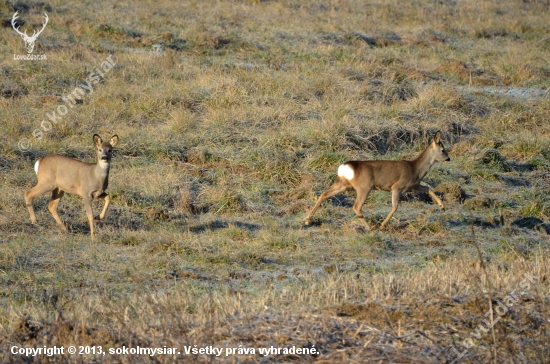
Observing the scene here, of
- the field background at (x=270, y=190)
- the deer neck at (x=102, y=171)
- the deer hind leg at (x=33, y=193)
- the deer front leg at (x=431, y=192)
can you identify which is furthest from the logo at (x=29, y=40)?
the deer front leg at (x=431, y=192)

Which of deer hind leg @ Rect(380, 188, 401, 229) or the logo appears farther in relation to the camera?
the logo

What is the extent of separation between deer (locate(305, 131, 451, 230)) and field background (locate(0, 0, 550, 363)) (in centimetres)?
31

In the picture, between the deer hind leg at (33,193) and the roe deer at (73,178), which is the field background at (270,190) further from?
the roe deer at (73,178)

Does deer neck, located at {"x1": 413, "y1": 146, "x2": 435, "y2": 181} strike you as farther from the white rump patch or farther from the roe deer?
the roe deer

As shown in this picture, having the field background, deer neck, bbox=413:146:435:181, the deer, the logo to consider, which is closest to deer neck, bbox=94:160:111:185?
the field background

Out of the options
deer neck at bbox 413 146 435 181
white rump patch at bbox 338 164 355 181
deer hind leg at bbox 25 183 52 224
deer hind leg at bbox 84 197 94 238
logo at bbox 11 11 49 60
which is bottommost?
Answer: deer hind leg at bbox 84 197 94 238

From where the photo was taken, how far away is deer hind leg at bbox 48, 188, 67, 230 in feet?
35.0

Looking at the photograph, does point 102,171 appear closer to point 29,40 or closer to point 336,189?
point 336,189

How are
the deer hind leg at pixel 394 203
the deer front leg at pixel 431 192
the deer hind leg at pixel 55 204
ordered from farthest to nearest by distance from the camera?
the deer front leg at pixel 431 192 < the deer hind leg at pixel 394 203 < the deer hind leg at pixel 55 204

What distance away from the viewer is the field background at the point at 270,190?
645 centimetres

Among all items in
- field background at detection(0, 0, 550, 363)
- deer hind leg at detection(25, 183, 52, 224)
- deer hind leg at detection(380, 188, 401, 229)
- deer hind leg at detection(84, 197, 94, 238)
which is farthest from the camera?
deer hind leg at detection(380, 188, 401, 229)

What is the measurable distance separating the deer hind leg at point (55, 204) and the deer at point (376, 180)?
10.8 ft

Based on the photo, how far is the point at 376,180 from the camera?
11406 mm

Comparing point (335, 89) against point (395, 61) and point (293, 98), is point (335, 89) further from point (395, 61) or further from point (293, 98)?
point (395, 61)
